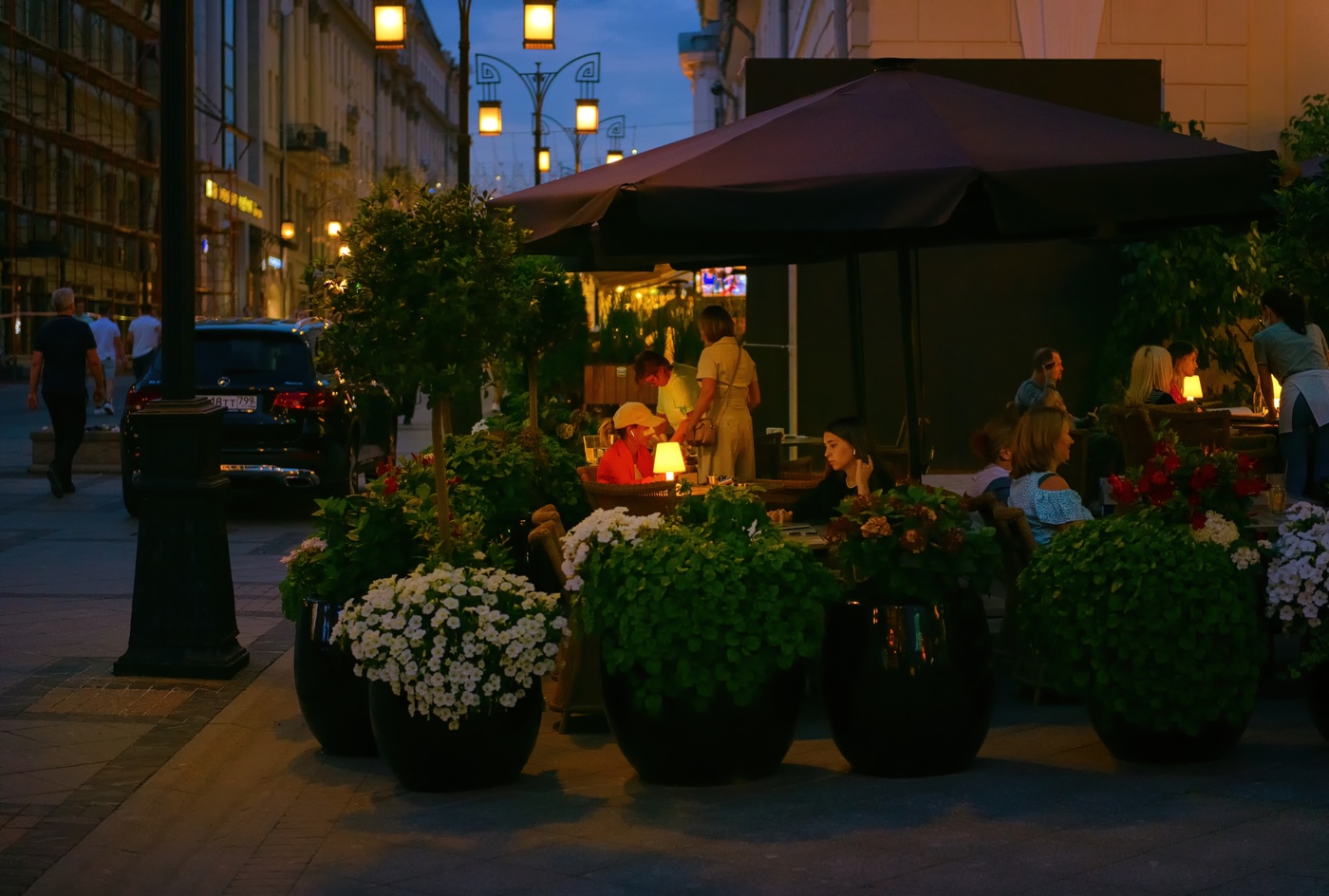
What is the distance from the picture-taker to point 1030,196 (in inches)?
262

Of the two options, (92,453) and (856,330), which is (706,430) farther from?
(92,453)

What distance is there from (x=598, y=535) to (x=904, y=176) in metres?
1.95

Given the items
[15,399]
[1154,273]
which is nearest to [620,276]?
[1154,273]

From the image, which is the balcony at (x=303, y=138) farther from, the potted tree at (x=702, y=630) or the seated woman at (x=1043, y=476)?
the potted tree at (x=702, y=630)

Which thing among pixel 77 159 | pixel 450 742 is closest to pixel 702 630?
pixel 450 742

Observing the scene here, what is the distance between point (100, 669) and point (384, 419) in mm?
Answer: 8802

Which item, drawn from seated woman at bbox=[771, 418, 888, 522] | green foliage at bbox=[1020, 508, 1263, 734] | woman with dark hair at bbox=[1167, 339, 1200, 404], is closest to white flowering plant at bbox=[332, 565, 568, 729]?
green foliage at bbox=[1020, 508, 1263, 734]

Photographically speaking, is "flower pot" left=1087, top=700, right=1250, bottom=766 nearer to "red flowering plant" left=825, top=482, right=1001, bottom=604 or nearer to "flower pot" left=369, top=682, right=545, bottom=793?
"red flowering plant" left=825, top=482, right=1001, bottom=604

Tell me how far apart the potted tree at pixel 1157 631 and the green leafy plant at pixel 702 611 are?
0.92 meters

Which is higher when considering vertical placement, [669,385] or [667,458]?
[669,385]

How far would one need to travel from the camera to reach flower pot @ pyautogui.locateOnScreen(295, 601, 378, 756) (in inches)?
245

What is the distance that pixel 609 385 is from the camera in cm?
1548

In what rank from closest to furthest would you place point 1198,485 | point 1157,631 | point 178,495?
point 1157,631, point 1198,485, point 178,495

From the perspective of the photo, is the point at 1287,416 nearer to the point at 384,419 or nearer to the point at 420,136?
the point at 384,419
